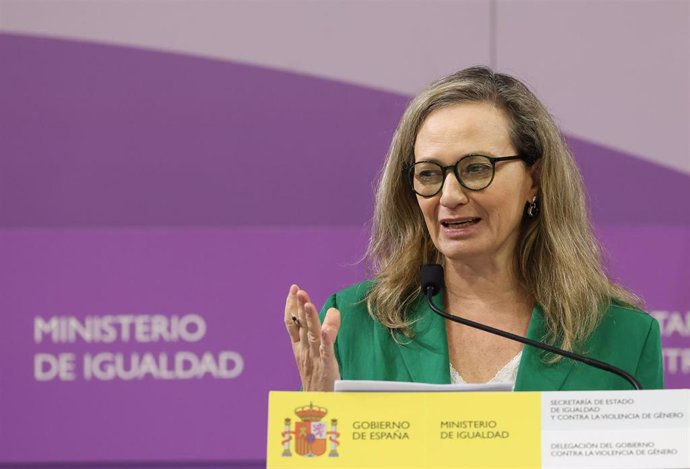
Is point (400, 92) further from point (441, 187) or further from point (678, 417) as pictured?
point (678, 417)

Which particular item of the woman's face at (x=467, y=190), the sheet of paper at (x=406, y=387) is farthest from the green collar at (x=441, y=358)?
the sheet of paper at (x=406, y=387)

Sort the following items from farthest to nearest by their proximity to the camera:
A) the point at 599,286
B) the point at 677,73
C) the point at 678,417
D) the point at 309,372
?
the point at 677,73 → the point at 599,286 → the point at 309,372 → the point at 678,417

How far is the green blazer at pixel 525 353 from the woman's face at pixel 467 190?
0.17 meters

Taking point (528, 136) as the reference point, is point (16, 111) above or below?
above

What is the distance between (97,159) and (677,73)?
1.74 metres

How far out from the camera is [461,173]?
6.52ft

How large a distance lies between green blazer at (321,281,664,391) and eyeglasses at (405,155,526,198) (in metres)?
0.26

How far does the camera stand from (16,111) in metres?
3.09

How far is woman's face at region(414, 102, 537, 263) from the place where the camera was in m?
1.99

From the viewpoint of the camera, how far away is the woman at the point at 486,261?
200 cm

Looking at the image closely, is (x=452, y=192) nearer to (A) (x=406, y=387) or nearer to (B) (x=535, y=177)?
(B) (x=535, y=177)

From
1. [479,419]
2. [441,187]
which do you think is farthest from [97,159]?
[479,419]

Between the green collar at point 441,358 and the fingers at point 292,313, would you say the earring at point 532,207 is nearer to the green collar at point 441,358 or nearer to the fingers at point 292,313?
the green collar at point 441,358

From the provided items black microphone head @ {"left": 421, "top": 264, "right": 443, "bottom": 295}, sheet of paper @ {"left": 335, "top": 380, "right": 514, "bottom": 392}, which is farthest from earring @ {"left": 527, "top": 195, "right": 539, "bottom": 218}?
sheet of paper @ {"left": 335, "top": 380, "right": 514, "bottom": 392}
